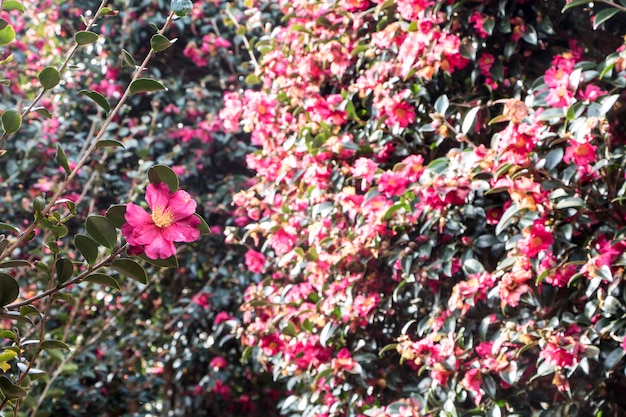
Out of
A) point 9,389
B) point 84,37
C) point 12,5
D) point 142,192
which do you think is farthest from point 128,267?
point 142,192

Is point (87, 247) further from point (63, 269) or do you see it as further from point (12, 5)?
point (12, 5)

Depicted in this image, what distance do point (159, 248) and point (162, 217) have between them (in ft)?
0.12

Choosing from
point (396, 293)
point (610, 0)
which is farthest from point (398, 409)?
point (610, 0)

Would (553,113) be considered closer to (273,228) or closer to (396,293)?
(396,293)

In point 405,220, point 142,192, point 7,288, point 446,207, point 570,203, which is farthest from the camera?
point 142,192

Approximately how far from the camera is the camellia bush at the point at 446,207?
5.22 feet

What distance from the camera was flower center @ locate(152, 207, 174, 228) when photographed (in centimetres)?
83

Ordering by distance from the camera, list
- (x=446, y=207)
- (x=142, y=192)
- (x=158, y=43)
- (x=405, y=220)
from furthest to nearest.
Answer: (x=142, y=192)
(x=405, y=220)
(x=446, y=207)
(x=158, y=43)

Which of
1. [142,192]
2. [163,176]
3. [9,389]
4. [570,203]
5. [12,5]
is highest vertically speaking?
[12,5]

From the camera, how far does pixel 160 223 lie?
2.74 feet

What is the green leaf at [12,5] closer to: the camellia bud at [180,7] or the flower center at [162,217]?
the camellia bud at [180,7]

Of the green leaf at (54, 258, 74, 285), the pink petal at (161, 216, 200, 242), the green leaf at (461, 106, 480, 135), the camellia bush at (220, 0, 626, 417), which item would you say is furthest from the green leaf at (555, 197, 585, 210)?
the green leaf at (54, 258, 74, 285)

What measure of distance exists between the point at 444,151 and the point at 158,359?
6.02 ft

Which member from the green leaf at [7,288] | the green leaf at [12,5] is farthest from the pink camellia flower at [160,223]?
the green leaf at [12,5]
